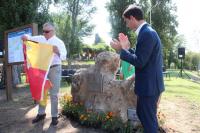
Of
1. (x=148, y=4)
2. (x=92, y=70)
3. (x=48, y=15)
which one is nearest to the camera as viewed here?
(x=92, y=70)

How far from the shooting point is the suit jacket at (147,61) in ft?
14.9

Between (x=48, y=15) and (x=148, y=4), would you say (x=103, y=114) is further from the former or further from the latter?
(x=148, y=4)

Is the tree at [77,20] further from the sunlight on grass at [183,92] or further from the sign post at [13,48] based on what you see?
the sign post at [13,48]

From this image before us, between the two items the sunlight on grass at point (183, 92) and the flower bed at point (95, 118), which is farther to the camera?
the sunlight on grass at point (183, 92)

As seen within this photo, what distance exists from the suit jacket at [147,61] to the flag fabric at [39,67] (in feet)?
9.18

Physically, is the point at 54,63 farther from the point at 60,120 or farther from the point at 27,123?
the point at 27,123

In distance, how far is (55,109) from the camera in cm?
724

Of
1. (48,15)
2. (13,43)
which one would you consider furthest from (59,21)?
(13,43)

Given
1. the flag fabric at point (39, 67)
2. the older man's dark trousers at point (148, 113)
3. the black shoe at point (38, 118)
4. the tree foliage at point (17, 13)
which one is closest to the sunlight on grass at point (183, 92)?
the black shoe at point (38, 118)

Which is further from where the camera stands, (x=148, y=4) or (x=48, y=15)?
(x=148, y=4)

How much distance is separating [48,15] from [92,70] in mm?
9915

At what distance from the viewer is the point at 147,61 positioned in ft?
15.1

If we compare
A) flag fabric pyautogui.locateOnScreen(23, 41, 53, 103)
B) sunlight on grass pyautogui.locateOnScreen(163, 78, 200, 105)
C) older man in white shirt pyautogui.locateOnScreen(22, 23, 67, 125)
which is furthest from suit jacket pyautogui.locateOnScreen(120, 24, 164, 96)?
sunlight on grass pyautogui.locateOnScreen(163, 78, 200, 105)

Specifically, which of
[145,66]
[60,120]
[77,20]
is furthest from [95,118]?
[77,20]
